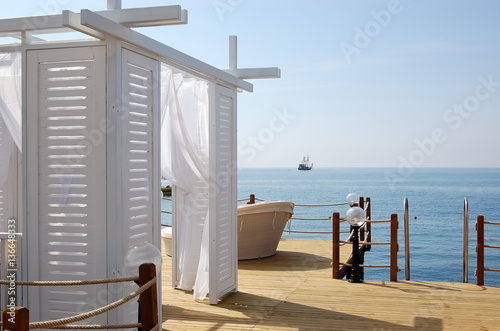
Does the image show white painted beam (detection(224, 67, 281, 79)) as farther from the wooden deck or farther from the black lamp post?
the wooden deck

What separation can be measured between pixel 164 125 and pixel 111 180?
2.34 meters

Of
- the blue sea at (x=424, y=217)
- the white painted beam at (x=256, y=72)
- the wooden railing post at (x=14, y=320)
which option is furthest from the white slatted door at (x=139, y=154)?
the blue sea at (x=424, y=217)

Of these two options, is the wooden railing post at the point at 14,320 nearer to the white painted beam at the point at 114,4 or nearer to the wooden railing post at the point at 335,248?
the white painted beam at the point at 114,4

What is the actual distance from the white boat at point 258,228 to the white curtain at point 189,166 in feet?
6.62

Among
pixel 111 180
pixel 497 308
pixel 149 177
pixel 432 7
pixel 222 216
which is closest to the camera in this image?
pixel 111 180

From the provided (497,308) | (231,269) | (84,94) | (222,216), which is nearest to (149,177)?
(84,94)

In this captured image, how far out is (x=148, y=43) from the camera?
180 inches

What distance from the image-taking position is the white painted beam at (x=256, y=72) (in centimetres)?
667

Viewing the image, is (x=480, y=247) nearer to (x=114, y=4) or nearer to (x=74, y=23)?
(x=114, y=4)

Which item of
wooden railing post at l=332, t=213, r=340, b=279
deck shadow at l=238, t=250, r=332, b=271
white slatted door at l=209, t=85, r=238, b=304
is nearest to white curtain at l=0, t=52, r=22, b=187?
white slatted door at l=209, t=85, r=238, b=304

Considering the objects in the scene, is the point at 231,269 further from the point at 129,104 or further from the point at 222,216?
the point at 129,104

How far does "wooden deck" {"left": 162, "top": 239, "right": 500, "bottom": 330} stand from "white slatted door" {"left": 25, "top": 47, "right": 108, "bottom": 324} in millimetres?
1187

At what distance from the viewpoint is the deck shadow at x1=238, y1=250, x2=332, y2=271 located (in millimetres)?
8125

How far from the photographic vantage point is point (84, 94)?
14.0 feet
